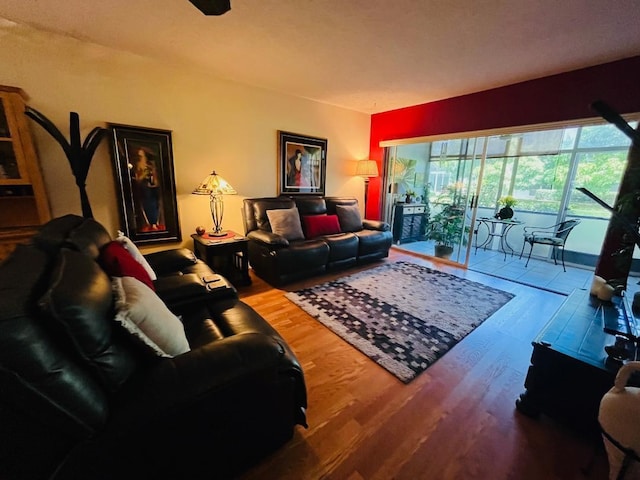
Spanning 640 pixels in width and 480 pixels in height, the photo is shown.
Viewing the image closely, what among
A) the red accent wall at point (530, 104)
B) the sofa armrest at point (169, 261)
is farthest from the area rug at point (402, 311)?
the red accent wall at point (530, 104)

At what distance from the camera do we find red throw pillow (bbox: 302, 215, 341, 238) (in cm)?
369

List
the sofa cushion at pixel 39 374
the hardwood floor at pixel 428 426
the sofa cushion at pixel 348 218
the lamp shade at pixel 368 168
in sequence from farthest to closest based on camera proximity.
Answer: the lamp shade at pixel 368 168 < the sofa cushion at pixel 348 218 < the hardwood floor at pixel 428 426 < the sofa cushion at pixel 39 374

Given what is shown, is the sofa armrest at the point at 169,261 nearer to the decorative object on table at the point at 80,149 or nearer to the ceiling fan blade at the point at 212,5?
the decorative object on table at the point at 80,149

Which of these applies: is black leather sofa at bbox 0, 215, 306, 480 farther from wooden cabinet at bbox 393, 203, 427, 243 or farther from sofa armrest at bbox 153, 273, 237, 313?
wooden cabinet at bbox 393, 203, 427, 243

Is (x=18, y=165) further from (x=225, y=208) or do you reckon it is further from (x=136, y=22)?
(x=225, y=208)

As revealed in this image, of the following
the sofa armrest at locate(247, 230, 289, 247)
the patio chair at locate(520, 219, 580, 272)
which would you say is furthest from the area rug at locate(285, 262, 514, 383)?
the patio chair at locate(520, 219, 580, 272)

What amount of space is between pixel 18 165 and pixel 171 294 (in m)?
1.82

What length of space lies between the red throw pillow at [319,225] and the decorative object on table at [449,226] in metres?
1.67

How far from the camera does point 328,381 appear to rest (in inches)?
67.5

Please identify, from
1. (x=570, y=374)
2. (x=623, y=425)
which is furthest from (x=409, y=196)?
(x=623, y=425)

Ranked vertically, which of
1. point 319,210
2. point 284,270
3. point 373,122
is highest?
point 373,122

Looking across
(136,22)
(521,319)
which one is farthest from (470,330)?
(136,22)

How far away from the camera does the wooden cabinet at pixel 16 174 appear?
201 cm

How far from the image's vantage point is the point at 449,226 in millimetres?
4191
